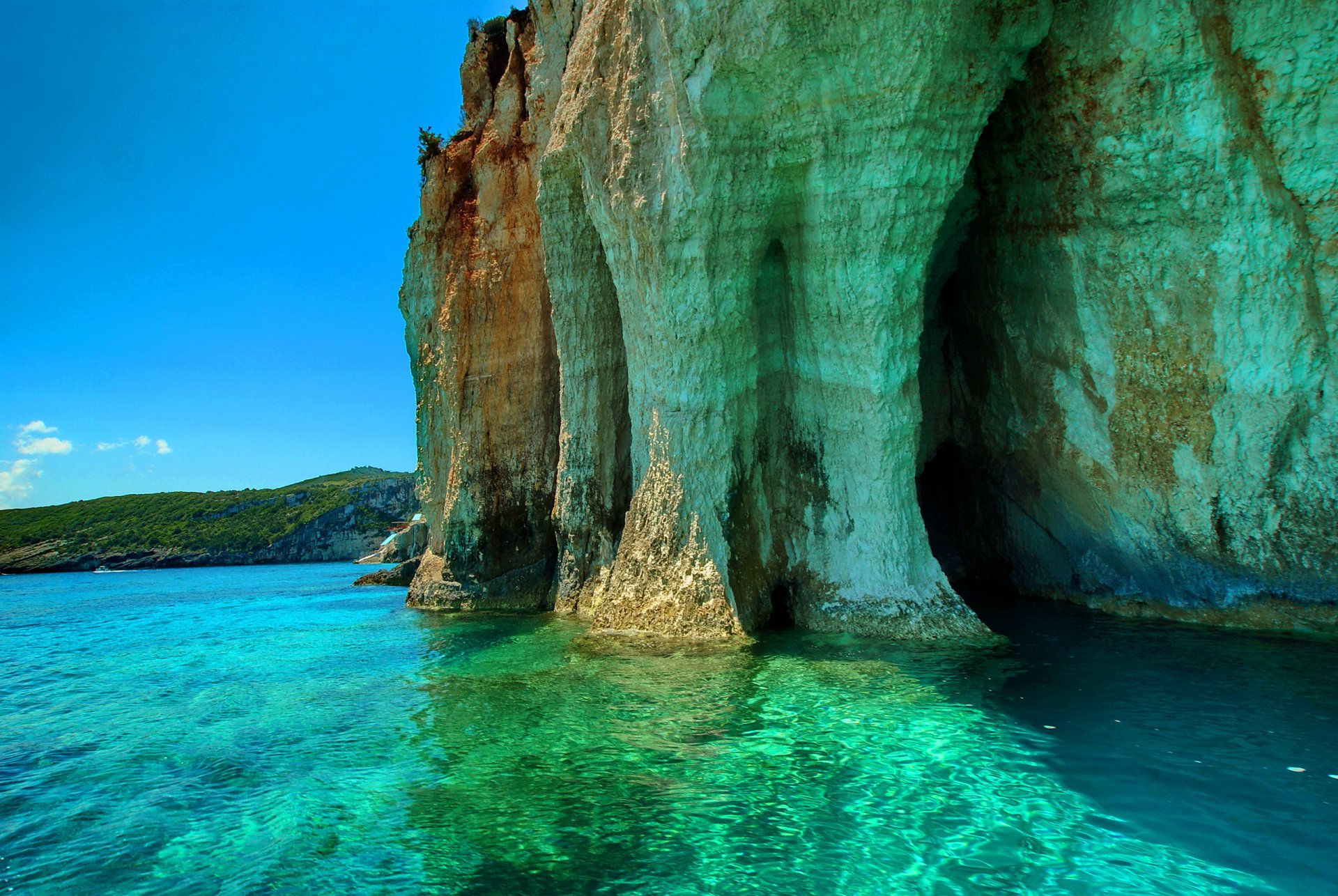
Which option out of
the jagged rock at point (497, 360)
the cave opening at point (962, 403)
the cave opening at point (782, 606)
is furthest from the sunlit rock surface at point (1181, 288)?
the jagged rock at point (497, 360)

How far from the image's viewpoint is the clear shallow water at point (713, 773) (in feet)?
14.1

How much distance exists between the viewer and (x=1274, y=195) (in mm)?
9586

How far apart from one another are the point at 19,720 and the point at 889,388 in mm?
11785

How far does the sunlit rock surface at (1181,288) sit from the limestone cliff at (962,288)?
0.04 metres

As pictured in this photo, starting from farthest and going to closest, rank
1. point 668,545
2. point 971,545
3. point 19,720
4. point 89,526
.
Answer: point 89,526, point 971,545, point 668,545, point 19,720

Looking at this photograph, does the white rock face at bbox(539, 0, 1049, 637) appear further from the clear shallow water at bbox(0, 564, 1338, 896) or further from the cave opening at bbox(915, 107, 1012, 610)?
the cave opening at bbox(915, 107, 1012, 610)

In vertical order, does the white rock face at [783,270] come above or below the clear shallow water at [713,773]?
above

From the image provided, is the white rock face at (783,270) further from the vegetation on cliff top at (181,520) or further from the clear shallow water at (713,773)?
the vegetation on cliff top at (181,520)

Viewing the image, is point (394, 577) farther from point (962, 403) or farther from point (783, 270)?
point (783, 270)

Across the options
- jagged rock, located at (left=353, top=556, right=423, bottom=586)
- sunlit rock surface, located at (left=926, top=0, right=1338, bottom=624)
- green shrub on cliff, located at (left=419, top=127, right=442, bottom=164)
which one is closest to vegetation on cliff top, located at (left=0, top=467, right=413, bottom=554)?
jagged rock, located at (left=353, top=556, right=423, bottom=586)

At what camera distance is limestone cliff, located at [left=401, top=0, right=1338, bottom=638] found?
978cm

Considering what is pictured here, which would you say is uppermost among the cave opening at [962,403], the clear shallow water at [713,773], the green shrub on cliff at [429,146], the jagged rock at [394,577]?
the green shrub on cliff at [429,146]

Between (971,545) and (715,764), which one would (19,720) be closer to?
(715,764)

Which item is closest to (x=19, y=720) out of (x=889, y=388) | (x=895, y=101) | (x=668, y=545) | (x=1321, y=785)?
(x=668, y=545)
